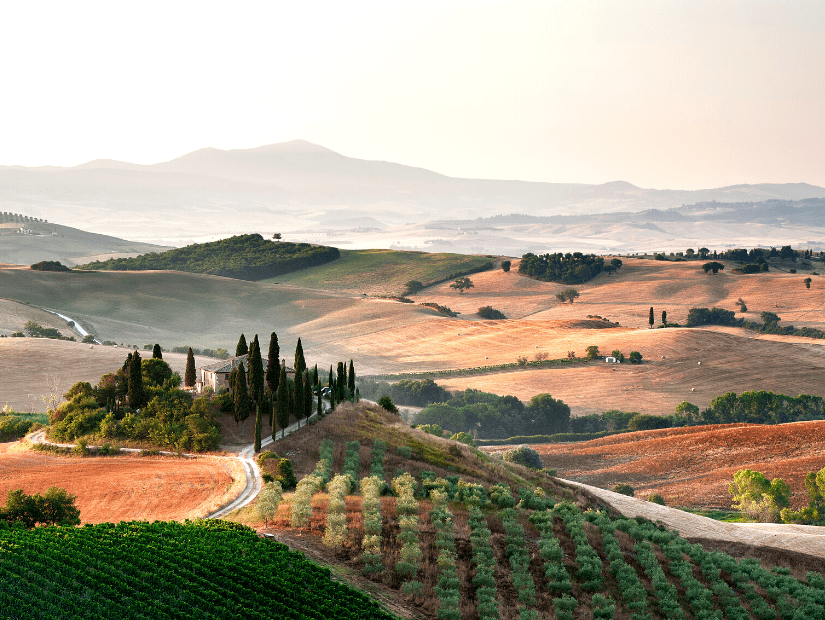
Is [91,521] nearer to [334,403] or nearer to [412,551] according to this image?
[412,551]

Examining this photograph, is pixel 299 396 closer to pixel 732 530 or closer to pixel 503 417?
pixel 732 530

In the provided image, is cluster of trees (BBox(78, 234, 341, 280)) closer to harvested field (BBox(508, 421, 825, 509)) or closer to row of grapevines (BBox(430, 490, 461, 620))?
harvested field (BBox(508, 421, 825, 509))

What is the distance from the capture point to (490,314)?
141000 millimetres

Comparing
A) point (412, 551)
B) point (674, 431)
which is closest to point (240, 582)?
point (412, 551)

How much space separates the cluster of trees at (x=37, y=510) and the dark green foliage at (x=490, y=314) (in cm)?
11688

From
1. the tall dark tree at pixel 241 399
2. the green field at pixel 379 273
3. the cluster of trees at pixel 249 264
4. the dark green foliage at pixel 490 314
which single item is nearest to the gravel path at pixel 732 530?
the tall dark tree at pixel 241 399

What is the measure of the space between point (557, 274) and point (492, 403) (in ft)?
318

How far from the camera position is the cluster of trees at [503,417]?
249 feet

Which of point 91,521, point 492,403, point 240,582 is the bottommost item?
point 492,403

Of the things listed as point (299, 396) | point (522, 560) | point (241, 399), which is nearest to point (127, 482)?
point (241, 399)

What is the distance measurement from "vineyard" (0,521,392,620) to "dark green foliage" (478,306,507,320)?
390ft

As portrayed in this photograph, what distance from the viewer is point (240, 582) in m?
20.0

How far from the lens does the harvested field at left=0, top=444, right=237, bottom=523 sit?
30.6 m

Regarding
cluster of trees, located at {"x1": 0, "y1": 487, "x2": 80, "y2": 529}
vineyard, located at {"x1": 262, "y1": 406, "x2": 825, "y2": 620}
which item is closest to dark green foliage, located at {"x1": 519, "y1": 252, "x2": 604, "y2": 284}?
vineyard, located at {"x1": 262, "y1": 406, "x2": 825, "y2": 620}
